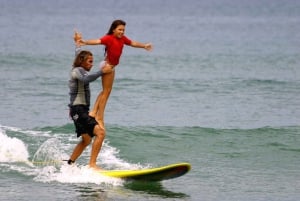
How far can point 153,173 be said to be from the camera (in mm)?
13133

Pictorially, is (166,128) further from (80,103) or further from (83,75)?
(83,75)

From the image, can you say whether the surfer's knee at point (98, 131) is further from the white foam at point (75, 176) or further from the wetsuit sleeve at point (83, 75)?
the wetsuit sleeve at point (83, 75)

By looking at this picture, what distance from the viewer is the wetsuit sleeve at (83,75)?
12.8 m

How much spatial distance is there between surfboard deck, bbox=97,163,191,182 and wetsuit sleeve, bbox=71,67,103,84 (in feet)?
4.98

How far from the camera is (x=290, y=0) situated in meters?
164

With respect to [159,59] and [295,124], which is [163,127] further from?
[159,59]

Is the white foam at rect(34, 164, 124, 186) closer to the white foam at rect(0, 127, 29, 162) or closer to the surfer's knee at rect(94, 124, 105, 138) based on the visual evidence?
the surfer's knee at rect(94, 124, 105, 138)

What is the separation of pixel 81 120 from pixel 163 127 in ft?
19.5

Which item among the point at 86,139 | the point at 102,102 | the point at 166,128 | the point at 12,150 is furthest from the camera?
the point at 166,128

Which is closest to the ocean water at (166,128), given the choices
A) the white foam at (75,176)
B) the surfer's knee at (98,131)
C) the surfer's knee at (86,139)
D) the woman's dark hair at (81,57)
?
the white foam at (75,176)

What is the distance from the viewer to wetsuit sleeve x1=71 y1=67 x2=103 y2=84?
1283cm

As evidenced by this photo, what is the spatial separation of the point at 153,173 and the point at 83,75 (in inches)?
70.7

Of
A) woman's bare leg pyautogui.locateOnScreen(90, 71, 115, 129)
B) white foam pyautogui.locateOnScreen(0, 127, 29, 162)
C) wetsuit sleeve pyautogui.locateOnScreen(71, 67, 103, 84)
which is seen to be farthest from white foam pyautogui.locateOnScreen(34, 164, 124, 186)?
wetsuit sleeve pyautogui.locateOnScreen(71, 67, 103, 84)

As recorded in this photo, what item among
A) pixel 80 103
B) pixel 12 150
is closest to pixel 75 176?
pixel 80 103
